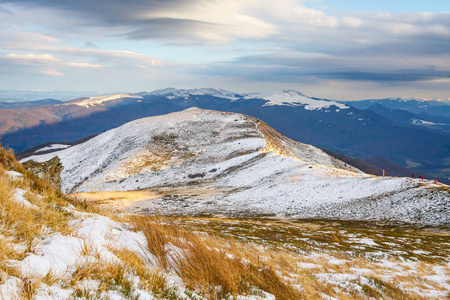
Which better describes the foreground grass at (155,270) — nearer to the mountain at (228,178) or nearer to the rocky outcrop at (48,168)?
the mountain at (228,178)

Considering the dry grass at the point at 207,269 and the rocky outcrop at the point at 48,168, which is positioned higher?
the dry grass at the point at 207,269

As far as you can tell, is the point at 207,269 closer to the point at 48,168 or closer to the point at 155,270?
the point at 155,270

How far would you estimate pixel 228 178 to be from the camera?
5741cm

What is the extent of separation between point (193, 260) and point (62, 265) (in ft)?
7.49

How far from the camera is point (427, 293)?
26.5ft

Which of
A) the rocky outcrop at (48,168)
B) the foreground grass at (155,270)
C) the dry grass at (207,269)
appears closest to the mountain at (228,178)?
the foreground grass at (155,270)

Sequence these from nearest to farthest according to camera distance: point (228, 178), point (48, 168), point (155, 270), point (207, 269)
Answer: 1. point (155, 270)
2. point (207, 269)
3. point (48, 168)
4. point (228, 178)

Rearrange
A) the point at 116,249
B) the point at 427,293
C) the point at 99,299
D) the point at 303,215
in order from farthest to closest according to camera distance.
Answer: the point at 303,215 → the point at 427,293 → the point at 116,249 → the point at 99,299

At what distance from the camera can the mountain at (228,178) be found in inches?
1162

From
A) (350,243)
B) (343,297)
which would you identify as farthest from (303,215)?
(343,297)

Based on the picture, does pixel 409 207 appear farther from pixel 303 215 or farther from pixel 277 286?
pixel 277 286

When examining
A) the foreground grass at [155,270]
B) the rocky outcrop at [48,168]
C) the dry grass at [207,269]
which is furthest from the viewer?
the rocky outcrop at [48,168]

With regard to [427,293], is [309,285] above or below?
above

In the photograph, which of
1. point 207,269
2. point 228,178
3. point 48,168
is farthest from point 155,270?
point 228,178
